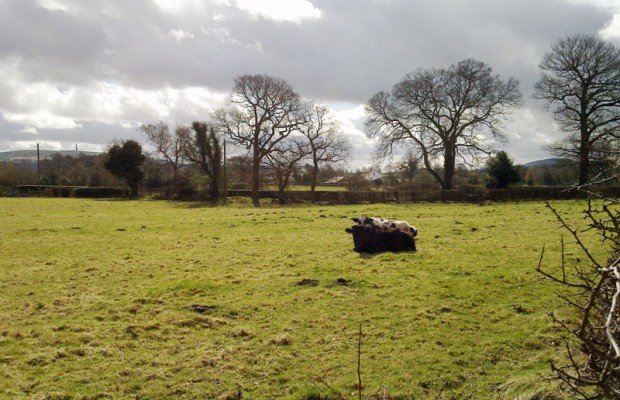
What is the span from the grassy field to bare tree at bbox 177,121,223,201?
3467cm

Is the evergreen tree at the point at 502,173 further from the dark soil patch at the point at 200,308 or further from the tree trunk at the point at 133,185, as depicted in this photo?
the tree trunk at the point at 133,185

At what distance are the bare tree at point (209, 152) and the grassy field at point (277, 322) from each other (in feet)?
114

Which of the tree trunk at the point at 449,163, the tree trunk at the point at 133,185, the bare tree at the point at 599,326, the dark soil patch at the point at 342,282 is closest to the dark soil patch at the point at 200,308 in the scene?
the dark soil patch at the point at 342,282

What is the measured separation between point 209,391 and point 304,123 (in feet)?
138

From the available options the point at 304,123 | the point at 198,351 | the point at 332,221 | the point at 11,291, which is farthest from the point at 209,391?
the point at 304,123

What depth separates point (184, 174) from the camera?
5738 cm

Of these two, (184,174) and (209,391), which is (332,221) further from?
(184,174)

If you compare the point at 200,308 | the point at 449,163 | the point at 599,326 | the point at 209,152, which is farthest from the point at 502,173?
the point at 599,326

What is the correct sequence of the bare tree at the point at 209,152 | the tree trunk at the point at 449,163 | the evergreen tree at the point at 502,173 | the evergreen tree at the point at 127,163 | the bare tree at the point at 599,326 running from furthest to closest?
the evergreen tree at the point at 127,163 → the bare tree at the point at 209,152 → the tree trunk at the point at 449,163 → the evergreen tree at the point at 502,173 → the bare tree at the point at 599,326

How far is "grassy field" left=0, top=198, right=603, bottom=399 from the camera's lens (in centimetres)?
485

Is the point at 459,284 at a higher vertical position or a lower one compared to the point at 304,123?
lower

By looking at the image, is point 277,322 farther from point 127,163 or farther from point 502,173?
point 127,163

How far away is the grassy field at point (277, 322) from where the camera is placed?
4852 millimetres

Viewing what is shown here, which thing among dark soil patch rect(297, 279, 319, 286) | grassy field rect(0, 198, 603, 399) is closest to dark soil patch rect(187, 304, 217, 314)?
grassy field rect(0, 198, 603, 399)
